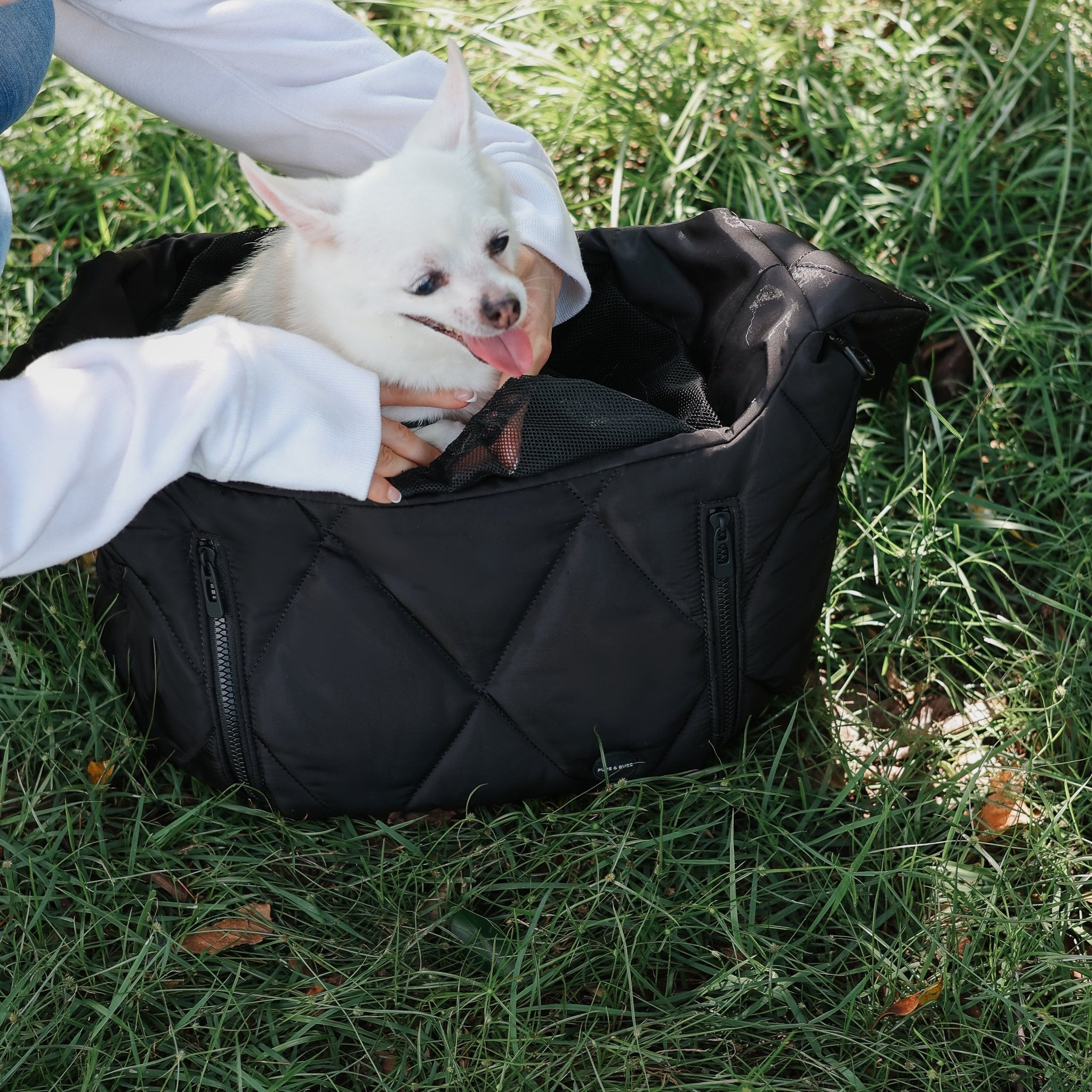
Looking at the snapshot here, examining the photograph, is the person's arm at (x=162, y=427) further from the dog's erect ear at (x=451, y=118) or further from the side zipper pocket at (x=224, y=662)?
the dog's erect ear at (x=451, y=118)

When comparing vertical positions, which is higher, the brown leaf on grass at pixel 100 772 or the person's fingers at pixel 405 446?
the person's fingers at pixel 405 446

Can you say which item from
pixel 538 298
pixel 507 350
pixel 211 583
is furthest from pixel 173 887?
pixel 538 298

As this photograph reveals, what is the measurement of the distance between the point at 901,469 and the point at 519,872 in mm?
1231

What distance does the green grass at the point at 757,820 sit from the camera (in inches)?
64.7

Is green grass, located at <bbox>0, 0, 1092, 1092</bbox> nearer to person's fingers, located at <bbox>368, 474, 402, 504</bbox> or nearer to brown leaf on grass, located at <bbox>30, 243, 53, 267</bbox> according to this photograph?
brown leaf on grass, located at <bbox>30, 243, 53, 267</bbox>

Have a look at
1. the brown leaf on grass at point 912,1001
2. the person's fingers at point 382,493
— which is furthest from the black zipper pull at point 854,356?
the brown leaf on grass at point 912,1001

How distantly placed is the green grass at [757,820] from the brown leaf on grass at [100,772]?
2 cm

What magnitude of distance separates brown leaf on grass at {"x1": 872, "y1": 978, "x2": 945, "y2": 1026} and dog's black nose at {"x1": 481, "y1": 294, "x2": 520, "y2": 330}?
1194 mm

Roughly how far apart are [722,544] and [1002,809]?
0.73 meters

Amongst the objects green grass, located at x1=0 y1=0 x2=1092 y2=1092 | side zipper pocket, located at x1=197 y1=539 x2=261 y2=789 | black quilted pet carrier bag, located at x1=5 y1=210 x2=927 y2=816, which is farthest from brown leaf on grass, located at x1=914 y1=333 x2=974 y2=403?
side zipper pocket, located at x1=197 y1=539 x2=261 y2=789

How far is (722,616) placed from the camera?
1.82 meters

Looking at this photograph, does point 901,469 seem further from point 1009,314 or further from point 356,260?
point 356,260

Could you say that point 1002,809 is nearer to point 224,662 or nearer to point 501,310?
point 501,310

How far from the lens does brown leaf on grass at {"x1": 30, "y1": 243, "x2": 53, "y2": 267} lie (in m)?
2.74
